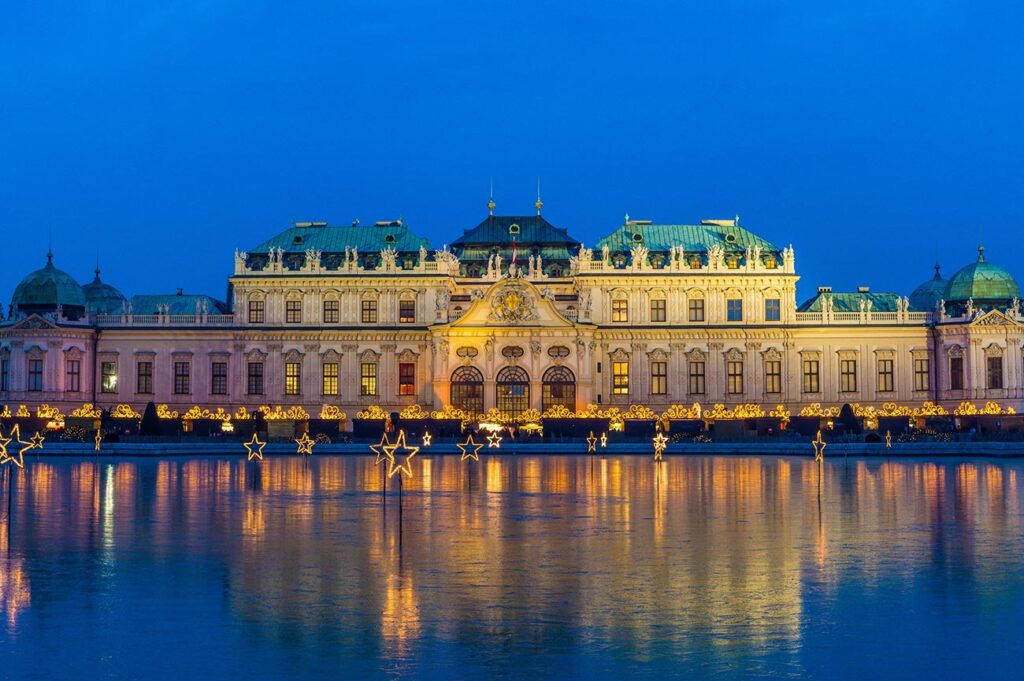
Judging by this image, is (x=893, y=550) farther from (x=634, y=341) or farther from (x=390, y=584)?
(x=634, y=341)

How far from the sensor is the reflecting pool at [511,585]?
13922 mm

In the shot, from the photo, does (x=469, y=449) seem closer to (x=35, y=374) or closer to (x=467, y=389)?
(x=467, y=389)

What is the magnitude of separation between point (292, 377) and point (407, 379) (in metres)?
8.10

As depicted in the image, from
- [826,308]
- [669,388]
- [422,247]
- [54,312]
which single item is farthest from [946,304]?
[54,312]

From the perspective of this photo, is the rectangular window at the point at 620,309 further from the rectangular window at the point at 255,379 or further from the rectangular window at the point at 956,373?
the rectangular window at the point at 255,379

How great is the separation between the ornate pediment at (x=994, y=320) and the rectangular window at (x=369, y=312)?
1615 inches

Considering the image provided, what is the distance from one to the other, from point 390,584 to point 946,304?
282ft

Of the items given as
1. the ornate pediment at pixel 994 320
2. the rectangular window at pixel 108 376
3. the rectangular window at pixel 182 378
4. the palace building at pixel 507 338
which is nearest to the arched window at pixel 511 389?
the palace building at pixel 507 338

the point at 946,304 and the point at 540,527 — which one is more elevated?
the point at 946,304

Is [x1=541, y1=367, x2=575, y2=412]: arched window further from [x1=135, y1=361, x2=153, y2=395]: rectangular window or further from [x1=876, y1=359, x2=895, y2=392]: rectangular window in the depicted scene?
[x1=135, y1=361, x2=153, y2=395]: rectangular window

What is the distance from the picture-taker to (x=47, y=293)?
94.4 meters

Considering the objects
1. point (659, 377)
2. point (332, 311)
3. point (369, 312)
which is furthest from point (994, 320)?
point (332, 311)

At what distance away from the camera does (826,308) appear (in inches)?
3804

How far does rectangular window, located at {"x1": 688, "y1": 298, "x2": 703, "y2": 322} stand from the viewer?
95625 mm
